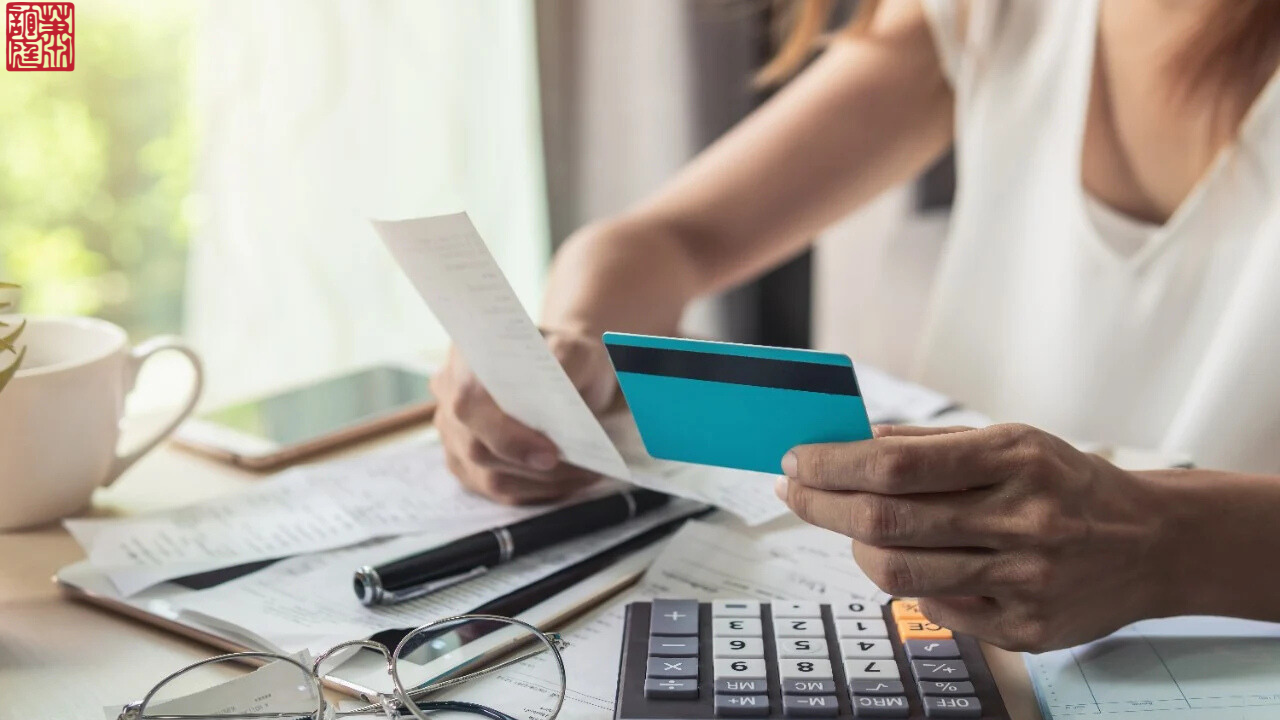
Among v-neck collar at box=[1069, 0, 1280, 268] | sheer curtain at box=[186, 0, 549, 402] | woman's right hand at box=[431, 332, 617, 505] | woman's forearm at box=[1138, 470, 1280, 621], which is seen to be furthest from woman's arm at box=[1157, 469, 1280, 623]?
sheer curtain at box=[186, 0, 549, 402]

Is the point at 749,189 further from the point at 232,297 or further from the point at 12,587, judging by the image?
the point at 232,297

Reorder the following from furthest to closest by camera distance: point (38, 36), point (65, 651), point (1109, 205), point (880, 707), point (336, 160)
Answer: point (336, 160) → point (1109, 205) → point (38, 36) → point (65, 651) → point (880, 707)

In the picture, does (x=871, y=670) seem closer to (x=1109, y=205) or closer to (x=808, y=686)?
(x=808, y=686)

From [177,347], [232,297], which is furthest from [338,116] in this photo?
[177,347]

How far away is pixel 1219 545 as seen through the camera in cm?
54

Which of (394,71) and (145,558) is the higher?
(394,71)

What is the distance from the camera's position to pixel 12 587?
0.63m

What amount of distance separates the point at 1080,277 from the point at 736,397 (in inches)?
26.8

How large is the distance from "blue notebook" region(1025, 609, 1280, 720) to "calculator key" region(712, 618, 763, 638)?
128 mm

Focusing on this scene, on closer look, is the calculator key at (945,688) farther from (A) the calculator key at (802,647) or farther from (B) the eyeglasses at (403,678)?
(B) the eyeglasses at (403,678)

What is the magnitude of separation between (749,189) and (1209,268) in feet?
1.39

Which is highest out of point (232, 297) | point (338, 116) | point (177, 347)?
point (338, 116)


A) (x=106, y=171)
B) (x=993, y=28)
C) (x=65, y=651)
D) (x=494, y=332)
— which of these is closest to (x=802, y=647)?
(x=494, y=332)

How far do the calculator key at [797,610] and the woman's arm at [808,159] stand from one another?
0.49m
